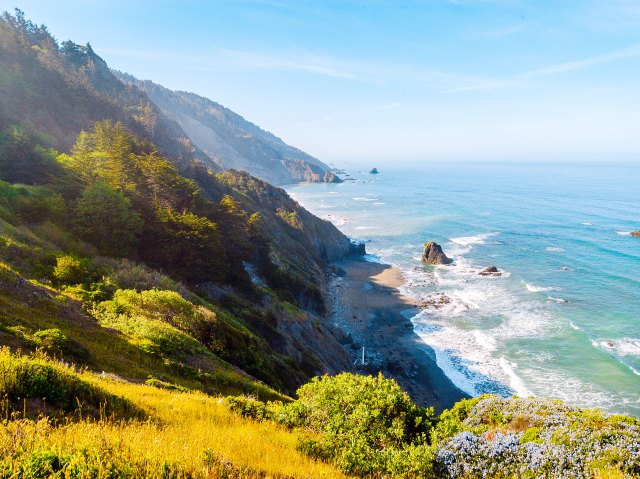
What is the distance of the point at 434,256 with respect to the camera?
237ft

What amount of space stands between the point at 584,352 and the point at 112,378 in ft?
153

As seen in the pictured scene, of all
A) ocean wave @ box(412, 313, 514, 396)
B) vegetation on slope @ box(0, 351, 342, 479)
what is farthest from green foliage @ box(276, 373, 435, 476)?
ocean wave @ box(412, 313, 514, 396)

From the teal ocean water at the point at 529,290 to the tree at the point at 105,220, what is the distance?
34.2 m

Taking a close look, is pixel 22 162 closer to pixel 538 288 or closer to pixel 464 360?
pixel 464 360

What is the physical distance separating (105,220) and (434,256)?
61.3 meters

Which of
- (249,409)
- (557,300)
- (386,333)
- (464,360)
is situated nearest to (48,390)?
(249,409)

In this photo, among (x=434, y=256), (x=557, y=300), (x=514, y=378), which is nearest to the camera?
(x=514, y=378)

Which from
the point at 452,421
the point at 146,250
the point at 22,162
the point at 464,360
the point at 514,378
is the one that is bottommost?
the point at 464,360

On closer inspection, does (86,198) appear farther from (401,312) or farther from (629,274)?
(629,274)

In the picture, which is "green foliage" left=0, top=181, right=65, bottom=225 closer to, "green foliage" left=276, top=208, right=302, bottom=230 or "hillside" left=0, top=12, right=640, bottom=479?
"hillside" left=0, top=12, right=640, bottom=479

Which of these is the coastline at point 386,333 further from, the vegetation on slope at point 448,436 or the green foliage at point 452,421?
the vegetation on slope at point 448,436

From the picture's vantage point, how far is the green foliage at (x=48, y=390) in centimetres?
641

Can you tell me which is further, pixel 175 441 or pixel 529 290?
pixel 529 290

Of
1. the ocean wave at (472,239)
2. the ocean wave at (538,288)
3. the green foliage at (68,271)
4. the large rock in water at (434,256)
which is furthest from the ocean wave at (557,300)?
the green foliage at (68,271)
